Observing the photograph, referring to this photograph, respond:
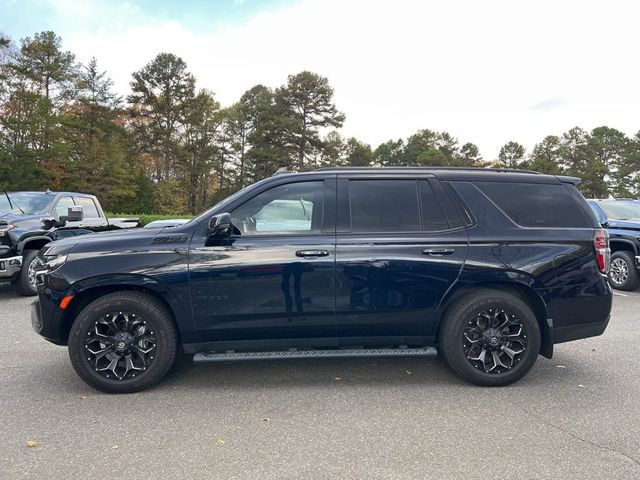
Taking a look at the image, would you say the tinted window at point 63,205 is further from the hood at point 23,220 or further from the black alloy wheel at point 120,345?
the black alloy wheel at point 120,345

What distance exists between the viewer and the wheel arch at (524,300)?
151 inches

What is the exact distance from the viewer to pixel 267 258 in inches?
145

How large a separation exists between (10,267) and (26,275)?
364mm

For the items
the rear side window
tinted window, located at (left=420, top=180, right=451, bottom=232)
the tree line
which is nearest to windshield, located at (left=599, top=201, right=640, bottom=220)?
the rear side window

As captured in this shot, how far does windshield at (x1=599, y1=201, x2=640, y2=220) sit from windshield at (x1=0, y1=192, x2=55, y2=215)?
11452 millimetres

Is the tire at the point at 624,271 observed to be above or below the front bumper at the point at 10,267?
below

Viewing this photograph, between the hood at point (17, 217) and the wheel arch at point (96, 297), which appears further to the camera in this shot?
the hood at point (17, 217)

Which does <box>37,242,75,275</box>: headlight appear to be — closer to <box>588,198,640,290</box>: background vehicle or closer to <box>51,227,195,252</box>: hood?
<box>51,227,195,252</box>: hood

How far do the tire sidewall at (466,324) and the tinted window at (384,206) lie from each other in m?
0.83

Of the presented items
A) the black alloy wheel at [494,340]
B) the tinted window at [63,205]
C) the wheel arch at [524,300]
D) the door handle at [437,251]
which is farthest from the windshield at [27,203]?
the black alloy wheel at [494,340]

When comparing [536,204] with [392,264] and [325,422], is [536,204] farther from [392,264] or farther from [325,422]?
[325,422]

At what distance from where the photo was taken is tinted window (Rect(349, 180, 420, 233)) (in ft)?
12.7

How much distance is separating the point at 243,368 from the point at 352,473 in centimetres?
198

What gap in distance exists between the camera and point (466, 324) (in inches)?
150
